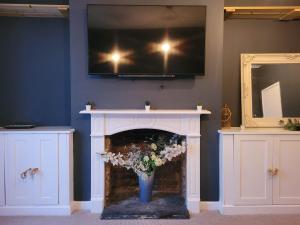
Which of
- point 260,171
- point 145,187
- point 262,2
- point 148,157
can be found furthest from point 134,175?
point 262,2

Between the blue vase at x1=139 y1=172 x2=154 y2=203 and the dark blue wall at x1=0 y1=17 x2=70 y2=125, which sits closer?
the blue vase at x1=139 y1=172 x2=154 y2=203

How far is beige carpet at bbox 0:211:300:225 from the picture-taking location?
9.80 feet

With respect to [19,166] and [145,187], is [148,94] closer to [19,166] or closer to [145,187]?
[145,187]

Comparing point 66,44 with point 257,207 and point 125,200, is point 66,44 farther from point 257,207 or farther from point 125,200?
point 257,207

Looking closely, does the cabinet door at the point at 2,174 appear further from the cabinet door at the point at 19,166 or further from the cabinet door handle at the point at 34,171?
the cabinet door handle at the point at 34,171

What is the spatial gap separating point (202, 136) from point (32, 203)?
1.96 m

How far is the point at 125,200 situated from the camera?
3.44m

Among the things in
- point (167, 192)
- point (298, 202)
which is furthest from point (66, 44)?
point (298, 202)

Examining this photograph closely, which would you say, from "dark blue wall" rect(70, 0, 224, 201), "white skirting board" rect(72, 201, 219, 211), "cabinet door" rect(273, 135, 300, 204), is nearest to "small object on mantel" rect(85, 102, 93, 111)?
"dark blue wall" rect(70, 0, 224, 201)

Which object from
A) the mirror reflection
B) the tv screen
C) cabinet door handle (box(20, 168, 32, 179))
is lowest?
cabinet door handle (box(20, 168, 32, 179))

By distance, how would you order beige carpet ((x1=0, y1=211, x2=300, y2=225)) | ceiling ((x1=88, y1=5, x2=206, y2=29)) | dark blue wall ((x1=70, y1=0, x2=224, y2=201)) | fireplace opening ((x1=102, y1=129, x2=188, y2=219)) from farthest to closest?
1. fireplace opening ((x1=102, y1=129, x2=188, y2=219))
2. dark blue wall ((x1=70, y1=0, x2=224, y2=201))
3. ceiling ((x1=88, y1=5, x2=206, y2=29))
4. beige carpet ((x1=0, y1=211, x2=300, y2=225))

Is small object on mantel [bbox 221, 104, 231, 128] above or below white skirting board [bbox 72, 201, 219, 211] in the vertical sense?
above

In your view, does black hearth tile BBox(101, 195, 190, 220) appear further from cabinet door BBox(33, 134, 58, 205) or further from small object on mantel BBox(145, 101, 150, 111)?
small object on mantel BBox(145, 101, 150, 111)

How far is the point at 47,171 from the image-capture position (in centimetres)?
317
